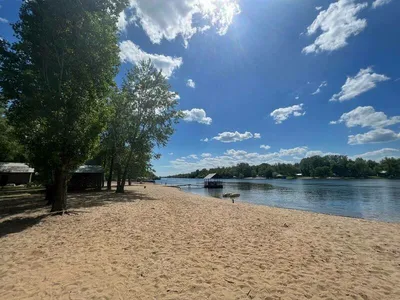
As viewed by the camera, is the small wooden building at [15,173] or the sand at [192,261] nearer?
the sand at [192,261]

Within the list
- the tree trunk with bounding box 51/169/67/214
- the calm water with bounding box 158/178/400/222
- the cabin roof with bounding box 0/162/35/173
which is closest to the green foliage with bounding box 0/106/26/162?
the cabin roof with bounding box 0/162/35/173

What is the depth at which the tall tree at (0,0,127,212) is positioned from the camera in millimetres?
11219

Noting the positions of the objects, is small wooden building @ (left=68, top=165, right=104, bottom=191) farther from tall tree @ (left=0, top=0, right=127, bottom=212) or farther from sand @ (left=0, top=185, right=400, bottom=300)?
sand @ (left=0, top=185, right=400, bottom=300)

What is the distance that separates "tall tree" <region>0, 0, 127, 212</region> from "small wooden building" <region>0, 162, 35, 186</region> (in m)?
27.1

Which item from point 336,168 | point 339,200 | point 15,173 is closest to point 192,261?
point 339,200

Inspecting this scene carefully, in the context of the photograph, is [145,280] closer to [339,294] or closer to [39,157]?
[339,294]

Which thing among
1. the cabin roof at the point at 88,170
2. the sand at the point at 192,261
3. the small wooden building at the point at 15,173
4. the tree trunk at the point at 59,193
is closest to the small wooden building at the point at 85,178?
the cabin roof at the point at 88,170

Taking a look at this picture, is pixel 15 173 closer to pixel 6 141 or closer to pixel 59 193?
pixel 6 141

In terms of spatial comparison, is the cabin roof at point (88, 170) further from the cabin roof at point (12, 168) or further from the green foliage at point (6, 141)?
the cabin roof at point (12, 168)

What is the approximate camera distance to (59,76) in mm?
11883

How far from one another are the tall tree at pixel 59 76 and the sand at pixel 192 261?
4.09 meters

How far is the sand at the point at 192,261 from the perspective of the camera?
168 inches

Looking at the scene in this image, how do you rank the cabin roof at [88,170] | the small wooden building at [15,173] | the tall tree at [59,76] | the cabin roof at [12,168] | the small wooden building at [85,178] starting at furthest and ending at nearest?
1. the small wooden building at [15,173]
2. the cabin roof at [12,168]
3. the small wooden building at [85,178]
4. the cabin roof at [88,170]
5. the tall tree at [59,76]

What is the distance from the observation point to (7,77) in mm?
11633
